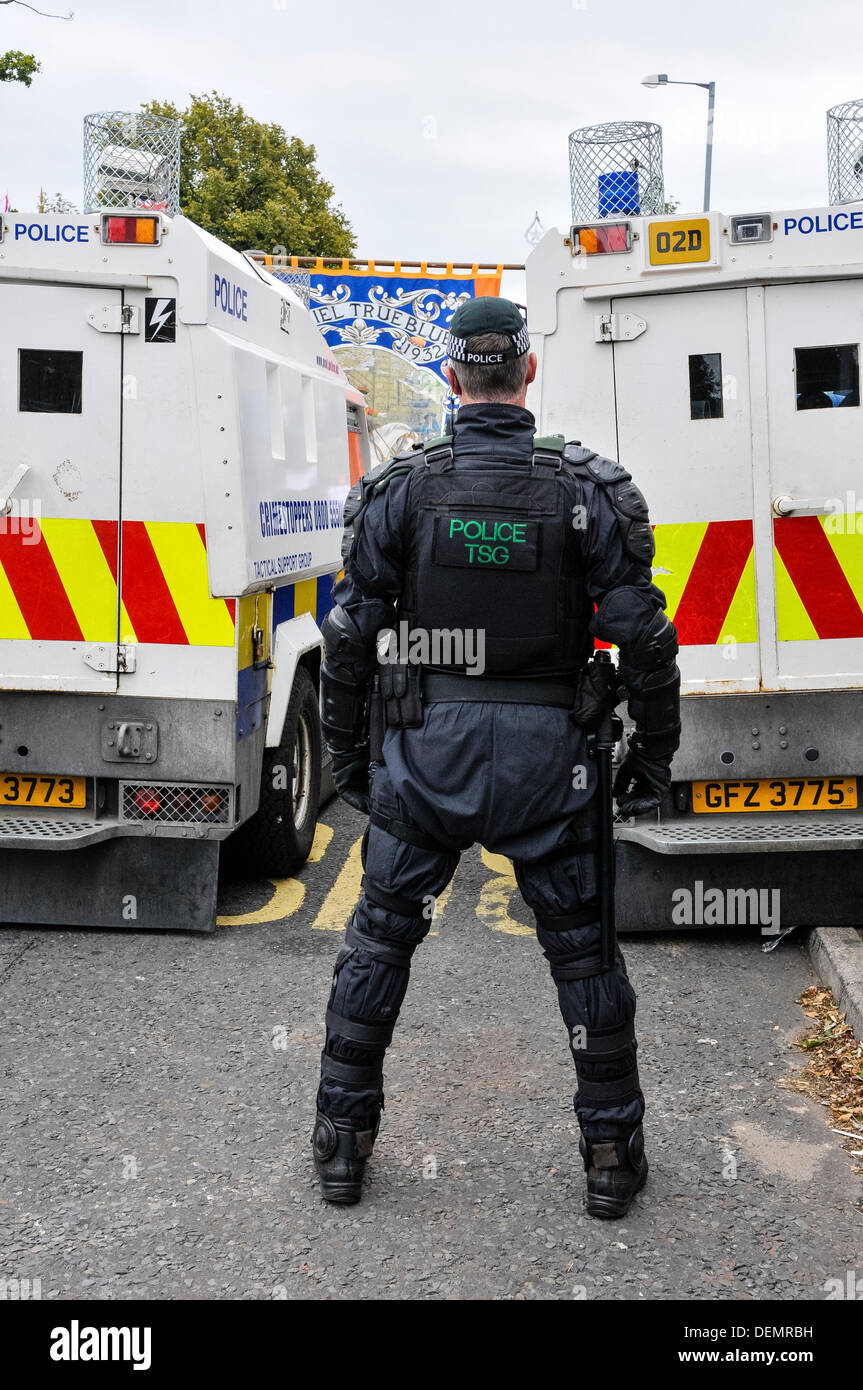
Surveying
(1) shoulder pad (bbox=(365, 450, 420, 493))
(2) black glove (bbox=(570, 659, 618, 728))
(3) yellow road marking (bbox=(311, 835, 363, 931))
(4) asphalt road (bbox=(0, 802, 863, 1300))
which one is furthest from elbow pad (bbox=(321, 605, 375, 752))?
(3) yellow road marking (bbox=(311, 835, 363, 931))

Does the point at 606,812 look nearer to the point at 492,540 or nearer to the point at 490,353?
the point at 492,540

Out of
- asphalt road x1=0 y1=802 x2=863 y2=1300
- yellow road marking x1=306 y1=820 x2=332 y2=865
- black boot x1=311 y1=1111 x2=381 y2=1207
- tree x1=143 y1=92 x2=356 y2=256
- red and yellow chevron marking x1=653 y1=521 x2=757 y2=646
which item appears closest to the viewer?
asphalt road x1=0 y1=802 x2=863 y2=1300

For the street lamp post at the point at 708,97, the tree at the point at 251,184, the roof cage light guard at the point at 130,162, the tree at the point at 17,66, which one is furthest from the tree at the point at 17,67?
the tree at the point at 251,184

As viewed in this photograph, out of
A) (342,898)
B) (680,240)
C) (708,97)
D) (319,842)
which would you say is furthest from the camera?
(708,97)

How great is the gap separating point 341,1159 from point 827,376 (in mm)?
3419

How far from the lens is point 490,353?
3.37 m

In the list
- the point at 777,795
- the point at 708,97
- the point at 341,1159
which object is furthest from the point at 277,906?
the point at 708,97

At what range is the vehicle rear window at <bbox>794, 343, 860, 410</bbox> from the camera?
5133 millimetres

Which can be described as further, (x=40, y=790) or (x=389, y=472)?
(x=40, y=790)

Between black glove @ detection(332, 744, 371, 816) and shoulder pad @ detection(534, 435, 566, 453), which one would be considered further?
black glove @ detection(332, 744, 371, 816)

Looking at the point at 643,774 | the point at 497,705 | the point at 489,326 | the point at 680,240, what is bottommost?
the point at 643,774

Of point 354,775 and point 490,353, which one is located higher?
point 490,353

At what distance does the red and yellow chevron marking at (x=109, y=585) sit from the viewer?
525 centimetres

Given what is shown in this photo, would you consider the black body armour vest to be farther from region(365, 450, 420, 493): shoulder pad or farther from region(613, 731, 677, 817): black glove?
region(613, 731, 677, 817): black glove
